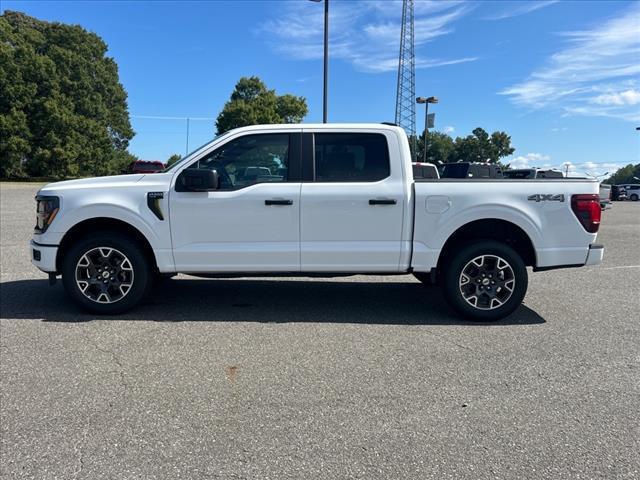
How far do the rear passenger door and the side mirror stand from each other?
3.00 ft

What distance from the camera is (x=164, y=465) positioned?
261 cm

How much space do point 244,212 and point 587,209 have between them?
3576mm

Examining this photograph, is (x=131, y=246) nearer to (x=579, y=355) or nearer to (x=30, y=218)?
(x=579, y=355)

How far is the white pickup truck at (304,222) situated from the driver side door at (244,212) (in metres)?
0.01

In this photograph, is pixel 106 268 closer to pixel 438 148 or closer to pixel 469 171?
pixel 469 171

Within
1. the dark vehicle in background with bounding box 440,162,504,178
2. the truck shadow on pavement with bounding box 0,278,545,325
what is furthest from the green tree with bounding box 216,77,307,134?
the truck shadow on pavement with bounding box 0,278,545,325

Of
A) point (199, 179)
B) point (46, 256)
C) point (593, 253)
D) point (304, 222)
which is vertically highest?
point (199, 179)

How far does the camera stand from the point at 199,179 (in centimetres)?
486

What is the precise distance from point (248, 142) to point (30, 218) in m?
12.3

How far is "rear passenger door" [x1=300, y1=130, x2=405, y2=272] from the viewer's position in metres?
5.01

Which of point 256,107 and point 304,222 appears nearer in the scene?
point 304,222

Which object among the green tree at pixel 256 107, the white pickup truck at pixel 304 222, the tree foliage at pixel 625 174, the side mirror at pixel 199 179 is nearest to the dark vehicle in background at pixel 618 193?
the green tree at pixel 256 107

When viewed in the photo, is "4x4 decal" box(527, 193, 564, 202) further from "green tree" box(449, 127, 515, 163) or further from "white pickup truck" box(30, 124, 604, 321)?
"green tree" box(449, 127, 515, 163)

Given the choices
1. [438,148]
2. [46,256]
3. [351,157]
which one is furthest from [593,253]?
[438,148]
